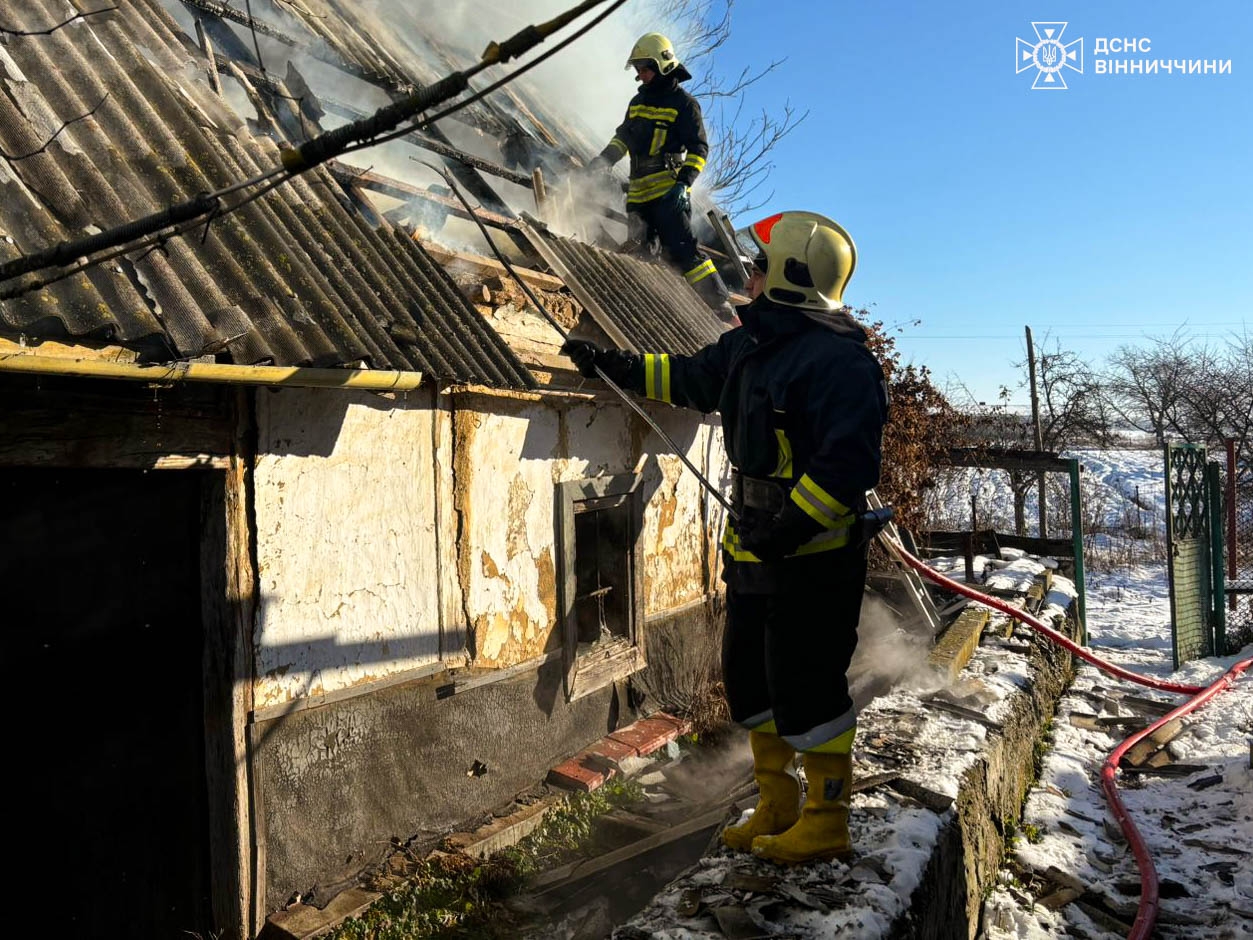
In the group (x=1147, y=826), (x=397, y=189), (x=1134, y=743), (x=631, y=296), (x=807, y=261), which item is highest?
(x=397, y=189)

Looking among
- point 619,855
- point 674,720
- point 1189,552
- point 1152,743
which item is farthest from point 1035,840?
point 1189,552

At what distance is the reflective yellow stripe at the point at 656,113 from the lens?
6188 millimetres

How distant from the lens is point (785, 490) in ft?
9.08

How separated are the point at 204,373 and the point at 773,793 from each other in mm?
2522

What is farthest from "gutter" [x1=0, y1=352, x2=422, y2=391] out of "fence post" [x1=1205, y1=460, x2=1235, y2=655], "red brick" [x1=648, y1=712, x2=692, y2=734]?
"fence post" [x1=1205, y1=460, x2=1235, y2=655]

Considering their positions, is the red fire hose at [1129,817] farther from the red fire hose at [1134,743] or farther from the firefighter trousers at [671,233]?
the firefighter trousers at [671,233]

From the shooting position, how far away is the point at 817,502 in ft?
8.19

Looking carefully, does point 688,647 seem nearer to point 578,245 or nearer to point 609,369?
Answer: point 578,245

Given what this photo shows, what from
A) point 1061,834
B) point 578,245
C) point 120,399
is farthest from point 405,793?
point 578,245

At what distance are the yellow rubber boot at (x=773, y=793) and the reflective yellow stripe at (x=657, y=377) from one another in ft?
4.47

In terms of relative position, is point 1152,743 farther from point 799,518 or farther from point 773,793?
point 799,518

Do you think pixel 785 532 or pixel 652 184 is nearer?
pixel 785 532

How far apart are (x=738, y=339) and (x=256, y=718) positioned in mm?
2703

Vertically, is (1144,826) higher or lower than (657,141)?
lower
